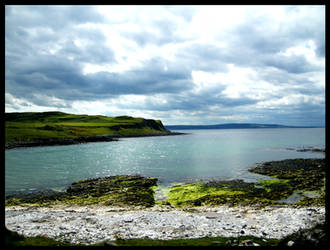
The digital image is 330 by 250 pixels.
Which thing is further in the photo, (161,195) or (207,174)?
(207,174)

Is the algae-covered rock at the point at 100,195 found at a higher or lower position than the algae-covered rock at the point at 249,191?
lower

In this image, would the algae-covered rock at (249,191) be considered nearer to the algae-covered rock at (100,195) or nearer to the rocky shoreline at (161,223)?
the rocky shoreline at (161,223)

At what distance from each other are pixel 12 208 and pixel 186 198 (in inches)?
903

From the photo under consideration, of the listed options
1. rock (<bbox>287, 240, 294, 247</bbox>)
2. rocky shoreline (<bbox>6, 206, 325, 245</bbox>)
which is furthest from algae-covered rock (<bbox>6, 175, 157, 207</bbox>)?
rock (<bbox>287, 240, 294, 247</bbox>)

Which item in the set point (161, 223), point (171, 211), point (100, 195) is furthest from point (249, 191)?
point (100, 195)

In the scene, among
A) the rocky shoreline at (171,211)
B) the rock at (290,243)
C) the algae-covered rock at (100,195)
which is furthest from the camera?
the algae-covered rock at (100,195)

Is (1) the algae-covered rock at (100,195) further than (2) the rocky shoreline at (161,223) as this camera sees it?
Yes

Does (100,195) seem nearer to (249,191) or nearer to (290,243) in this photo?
(249,191)

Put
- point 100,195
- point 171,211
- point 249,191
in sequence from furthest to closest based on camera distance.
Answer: point 249,191 < point 100,195 < point 171,211

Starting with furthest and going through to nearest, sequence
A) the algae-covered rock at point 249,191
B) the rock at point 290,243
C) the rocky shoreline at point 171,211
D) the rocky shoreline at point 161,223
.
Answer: the algae-covered rock at point 249,191 → the rocky shoreline at point 171,211 → the rocky shoreline at point 161,223 → the rock at point 290,243

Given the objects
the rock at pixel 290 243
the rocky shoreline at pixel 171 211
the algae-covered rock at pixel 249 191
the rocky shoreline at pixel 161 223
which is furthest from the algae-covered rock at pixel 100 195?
the rock at pixel 290 243

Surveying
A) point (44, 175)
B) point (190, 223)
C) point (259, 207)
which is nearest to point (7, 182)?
point (44, 175)
